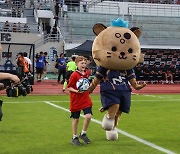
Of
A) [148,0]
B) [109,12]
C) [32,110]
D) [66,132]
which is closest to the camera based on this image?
[66,132]

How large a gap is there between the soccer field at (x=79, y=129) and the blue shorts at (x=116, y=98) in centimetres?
65

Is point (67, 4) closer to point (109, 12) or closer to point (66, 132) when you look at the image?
point (109, 12)

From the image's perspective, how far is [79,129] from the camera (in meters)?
9.16

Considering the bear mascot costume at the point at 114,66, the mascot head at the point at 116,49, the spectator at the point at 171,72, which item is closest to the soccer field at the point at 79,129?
the bear mascot costume at the point at 114,66

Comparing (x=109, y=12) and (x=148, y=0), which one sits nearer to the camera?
(x=109, y=12)

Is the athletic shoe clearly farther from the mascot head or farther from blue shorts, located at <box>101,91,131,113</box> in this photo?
the mascot head

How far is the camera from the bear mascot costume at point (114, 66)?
7.68 meters

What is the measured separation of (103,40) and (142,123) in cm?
305

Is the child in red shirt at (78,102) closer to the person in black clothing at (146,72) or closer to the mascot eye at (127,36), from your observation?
the mascot eye at (127,36)

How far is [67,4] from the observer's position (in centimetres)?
4078

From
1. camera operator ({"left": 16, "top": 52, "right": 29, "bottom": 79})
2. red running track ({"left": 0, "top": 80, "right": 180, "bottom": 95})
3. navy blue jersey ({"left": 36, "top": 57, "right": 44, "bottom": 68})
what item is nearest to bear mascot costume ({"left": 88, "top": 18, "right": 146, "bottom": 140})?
camera operator ({"left": 16, "top": 52, "right": 29, "bottom": 79})

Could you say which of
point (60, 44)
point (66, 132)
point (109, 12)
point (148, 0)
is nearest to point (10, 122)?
point (66, 132)

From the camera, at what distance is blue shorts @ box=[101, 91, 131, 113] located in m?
7.67

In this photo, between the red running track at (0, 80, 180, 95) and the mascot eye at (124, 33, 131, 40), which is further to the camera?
the red running track at (0, 80, 180, 95)
